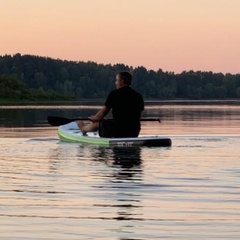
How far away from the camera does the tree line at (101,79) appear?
557 feet

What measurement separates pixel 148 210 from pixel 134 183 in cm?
249

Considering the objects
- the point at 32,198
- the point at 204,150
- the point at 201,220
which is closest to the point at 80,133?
the point at 204,150

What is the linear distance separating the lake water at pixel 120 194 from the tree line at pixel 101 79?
14835 cm

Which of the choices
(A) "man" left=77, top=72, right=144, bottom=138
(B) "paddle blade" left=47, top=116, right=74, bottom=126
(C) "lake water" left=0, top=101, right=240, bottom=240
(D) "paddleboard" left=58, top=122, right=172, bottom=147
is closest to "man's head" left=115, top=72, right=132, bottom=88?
(A) "man" left=77, top=72, right=144, bottom=138

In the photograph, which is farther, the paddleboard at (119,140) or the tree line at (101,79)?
the tree line at (101,79)

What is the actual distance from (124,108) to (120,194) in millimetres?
8781

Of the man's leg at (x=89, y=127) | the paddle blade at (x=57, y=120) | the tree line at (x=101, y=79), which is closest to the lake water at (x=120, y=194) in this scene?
the man's leg at (x=89, y=127)

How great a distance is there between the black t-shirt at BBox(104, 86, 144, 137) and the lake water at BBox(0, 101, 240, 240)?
1810 millimetres

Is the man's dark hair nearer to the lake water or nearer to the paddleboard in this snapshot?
the paddleboard

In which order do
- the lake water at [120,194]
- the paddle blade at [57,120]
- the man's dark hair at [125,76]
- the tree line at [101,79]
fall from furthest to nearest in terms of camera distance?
the tree line at [101,79]
the paddle blade at [57,120]
the man's dark hair at [125,76]
the lake water at [120,194]

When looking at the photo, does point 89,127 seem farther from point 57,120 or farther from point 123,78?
point 123,78

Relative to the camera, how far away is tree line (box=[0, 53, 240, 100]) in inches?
6688

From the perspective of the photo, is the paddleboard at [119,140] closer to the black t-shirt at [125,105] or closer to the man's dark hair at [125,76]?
the black t-shirt at [125,105]

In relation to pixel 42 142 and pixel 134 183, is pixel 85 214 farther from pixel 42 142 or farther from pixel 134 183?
pixel 42 142
